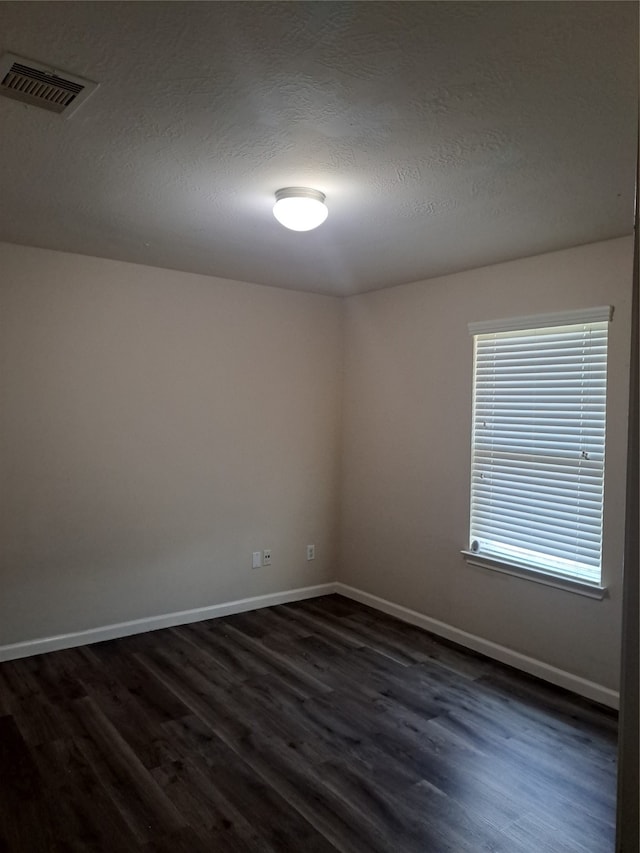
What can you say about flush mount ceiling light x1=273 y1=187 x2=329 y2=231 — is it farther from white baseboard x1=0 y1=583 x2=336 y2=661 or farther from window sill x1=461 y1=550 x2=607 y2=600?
white baseboard x1=0 y1=583 x2=336 y2=661

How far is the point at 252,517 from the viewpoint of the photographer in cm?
457

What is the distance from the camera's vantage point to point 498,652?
12.1 ft

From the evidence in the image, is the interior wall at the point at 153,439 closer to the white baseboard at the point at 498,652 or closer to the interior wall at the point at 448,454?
the interior wall at the point at 448,454

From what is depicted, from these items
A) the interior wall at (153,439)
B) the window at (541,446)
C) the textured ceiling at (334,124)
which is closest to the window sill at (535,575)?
the window at (541,446)

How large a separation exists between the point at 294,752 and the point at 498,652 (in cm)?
163

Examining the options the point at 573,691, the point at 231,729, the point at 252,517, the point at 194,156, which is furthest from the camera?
the point at 252,517

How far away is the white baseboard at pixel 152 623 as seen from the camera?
11.9 feet

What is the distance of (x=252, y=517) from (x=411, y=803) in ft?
8.34

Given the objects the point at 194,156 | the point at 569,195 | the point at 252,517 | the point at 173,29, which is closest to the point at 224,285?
the point at 252,517

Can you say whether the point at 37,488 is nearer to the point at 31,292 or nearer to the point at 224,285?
the point at 31,292

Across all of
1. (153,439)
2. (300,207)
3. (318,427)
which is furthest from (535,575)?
(153,439)

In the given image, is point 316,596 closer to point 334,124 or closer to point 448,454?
point 448,454

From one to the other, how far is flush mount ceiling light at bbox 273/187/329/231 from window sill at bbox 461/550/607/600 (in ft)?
7.77

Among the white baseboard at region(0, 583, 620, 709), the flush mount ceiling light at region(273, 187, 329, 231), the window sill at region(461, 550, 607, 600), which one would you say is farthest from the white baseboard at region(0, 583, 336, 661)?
the flush mount ceiling light at region(273, 187, 329, 231)
